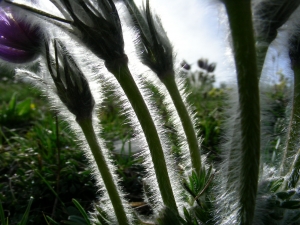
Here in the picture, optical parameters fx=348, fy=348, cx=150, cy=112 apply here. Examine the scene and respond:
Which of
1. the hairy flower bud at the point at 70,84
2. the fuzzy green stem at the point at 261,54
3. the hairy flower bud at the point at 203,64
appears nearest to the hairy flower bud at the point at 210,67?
the hairy flower bud at the point at 203,64

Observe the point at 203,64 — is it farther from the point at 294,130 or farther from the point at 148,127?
the point at 148,127

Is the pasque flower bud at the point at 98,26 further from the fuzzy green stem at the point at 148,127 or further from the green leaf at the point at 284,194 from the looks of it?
the green leaf at the point at 284,194

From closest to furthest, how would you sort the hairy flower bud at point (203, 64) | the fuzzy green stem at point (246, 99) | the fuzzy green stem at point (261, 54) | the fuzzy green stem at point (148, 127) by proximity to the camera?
the fuzzy green stem at point (246, 99) → the fuzzy green stem at point (261, 54) → the fuzzy green stem at point (148, 127) → the hairy flower bud at point (203, 64)

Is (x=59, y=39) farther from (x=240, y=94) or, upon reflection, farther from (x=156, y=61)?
(x=240, y=94)

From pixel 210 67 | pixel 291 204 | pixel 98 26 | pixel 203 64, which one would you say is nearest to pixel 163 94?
pixel 98 26

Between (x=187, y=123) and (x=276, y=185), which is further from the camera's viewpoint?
(x=187, y=123)

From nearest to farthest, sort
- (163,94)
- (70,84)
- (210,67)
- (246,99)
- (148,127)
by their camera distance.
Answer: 1. (246,99)
2. (148,127)
3. (70,84)
4. (163,94)
5. (210,67)

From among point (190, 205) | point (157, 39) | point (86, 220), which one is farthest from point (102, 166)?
point (157, 39)
